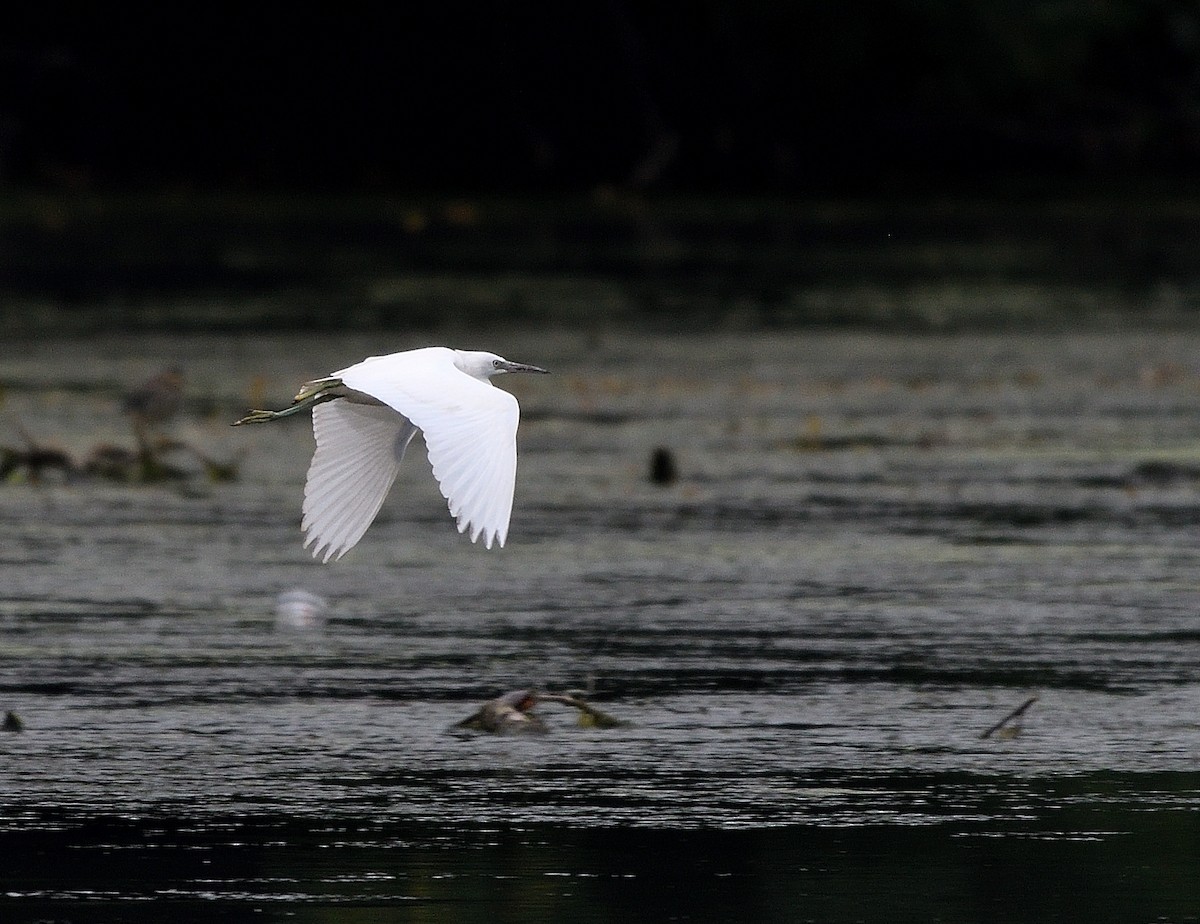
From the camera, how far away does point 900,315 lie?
21.0 meters

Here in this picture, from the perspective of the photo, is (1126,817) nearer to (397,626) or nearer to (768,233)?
(397,626)

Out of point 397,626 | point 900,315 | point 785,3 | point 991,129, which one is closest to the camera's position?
point 397,626

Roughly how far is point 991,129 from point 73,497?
30323mm

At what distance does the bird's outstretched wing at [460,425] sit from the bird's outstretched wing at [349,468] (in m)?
0.28

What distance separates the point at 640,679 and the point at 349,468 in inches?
42.4

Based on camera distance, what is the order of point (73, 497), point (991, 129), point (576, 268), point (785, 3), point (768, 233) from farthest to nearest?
point (991, 129), point (785, 3), point (768, 233), point (576, 268), point (73, 497)

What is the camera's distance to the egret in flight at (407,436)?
6.34m

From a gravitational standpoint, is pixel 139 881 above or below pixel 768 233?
below

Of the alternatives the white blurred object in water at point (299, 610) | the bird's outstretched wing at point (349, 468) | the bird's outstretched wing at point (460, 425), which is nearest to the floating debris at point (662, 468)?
the white blurred object in water at point (299, 610)

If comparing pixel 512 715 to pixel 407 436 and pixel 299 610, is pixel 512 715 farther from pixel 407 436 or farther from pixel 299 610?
pixel 299 610

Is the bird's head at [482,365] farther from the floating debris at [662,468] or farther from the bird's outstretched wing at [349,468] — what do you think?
the floating debris at [662,468]

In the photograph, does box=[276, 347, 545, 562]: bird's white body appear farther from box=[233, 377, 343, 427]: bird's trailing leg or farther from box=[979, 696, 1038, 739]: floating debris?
box=[979, 696, 1038, 739]: floating debris

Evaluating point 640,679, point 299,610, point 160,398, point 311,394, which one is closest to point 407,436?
point 311,394

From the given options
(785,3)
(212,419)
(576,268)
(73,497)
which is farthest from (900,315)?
(785,3)
